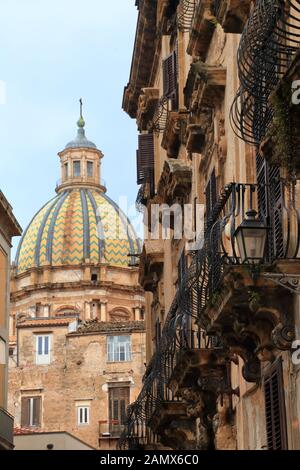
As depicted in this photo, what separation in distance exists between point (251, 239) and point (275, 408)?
8.45ft

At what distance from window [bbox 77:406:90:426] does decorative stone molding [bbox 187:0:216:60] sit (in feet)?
144

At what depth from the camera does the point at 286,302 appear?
513 inches

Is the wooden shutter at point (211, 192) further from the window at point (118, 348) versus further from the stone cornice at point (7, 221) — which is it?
the window at point (118, 348)

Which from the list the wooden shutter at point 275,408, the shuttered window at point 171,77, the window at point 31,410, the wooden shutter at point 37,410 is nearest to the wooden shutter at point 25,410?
the window at point 31,410

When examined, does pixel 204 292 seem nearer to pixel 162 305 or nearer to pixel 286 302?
pixel 286 302

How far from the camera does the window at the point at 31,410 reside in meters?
62.4

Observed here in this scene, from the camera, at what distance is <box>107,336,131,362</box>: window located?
63.7 m

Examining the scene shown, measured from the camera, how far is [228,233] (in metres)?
13.9

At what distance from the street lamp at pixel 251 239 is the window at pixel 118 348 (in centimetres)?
5180

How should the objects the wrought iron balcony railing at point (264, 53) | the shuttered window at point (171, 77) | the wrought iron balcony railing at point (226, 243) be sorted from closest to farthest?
the wrought iron balcony railing at point (264, 53) < the wrought iron balcony railing at point (226, 243) < the shuttered window at point (171, 77)

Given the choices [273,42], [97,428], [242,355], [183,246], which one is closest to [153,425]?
[183,246]

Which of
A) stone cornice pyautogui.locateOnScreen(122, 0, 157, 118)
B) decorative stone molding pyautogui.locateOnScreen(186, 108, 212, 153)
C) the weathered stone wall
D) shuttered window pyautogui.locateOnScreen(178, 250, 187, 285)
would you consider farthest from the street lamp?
the weathered stone wall

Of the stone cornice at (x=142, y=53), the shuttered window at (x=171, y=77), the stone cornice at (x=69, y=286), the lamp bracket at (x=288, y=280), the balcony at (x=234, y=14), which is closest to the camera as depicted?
the lamp bracket at (x=288, y=280)

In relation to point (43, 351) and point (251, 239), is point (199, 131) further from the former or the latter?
point (43, 351)
